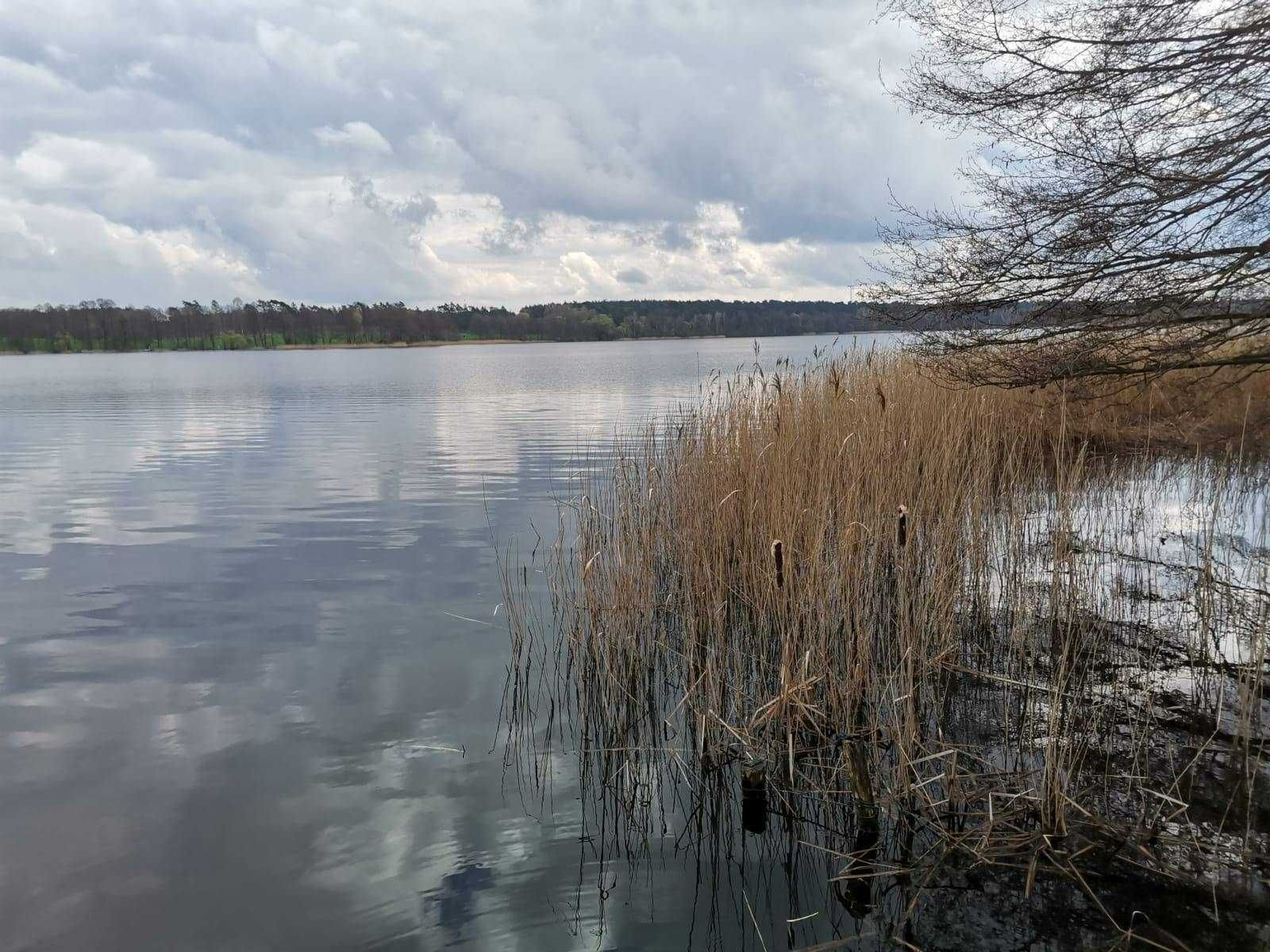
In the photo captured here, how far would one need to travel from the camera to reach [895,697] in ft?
11.9

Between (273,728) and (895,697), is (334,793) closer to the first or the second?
(273,728)

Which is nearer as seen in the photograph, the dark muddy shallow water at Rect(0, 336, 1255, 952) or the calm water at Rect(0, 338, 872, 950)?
A: the dark muddy shallow water at Rect(0, 336, 1255, 952)

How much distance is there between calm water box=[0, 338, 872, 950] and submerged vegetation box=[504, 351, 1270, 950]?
0.39 m

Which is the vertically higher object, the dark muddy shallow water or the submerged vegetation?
the submerged vegetation

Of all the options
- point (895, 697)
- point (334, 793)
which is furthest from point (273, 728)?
point (895, 697)

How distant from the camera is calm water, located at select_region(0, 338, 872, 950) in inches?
124

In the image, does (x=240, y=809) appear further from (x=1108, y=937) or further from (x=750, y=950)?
(x=1108, y=937)

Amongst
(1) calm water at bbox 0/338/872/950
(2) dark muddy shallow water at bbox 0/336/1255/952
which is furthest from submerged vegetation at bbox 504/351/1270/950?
(1) calm water at bbox 0/338/872/950

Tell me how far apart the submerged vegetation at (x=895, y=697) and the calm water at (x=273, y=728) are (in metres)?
0.39

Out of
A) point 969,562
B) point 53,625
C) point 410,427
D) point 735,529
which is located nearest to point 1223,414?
point 969,562

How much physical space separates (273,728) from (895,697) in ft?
11.3

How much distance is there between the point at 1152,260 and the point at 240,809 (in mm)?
7317

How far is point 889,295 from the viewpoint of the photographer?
8102 millimetres

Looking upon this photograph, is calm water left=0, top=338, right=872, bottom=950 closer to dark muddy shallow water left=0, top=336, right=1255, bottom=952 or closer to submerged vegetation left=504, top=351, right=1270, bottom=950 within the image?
dark muddy shallow water left=0, top=336, right=1255, bottom=952
